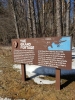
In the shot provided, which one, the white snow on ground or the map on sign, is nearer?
the map on sign

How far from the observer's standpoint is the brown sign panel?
3511mm

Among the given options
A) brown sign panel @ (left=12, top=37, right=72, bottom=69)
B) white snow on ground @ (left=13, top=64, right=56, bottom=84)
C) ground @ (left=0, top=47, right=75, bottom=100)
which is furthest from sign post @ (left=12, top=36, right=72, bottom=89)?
white snow on ground @ (left=13, top=64, right=56, bottom=84)

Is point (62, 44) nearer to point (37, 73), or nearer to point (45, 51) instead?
point (45, 51)

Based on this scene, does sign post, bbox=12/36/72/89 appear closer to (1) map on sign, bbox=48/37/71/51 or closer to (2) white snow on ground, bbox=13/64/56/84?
(1) map on sign, bbox=48/37/71/51

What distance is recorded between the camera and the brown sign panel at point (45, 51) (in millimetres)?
3511

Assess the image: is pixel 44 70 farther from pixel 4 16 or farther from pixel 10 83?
pixel 4 16

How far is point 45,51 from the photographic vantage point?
387cm

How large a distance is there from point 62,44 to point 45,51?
58 cm

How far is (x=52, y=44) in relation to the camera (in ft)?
12.2

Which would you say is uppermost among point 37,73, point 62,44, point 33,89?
point 62,44

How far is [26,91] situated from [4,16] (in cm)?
1964

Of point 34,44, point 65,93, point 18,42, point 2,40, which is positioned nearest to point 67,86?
point 65,93

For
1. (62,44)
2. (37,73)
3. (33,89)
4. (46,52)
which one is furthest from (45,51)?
(37,73)

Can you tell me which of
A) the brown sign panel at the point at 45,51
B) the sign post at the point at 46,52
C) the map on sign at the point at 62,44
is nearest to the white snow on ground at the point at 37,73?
the sign post at the point at 46,52
